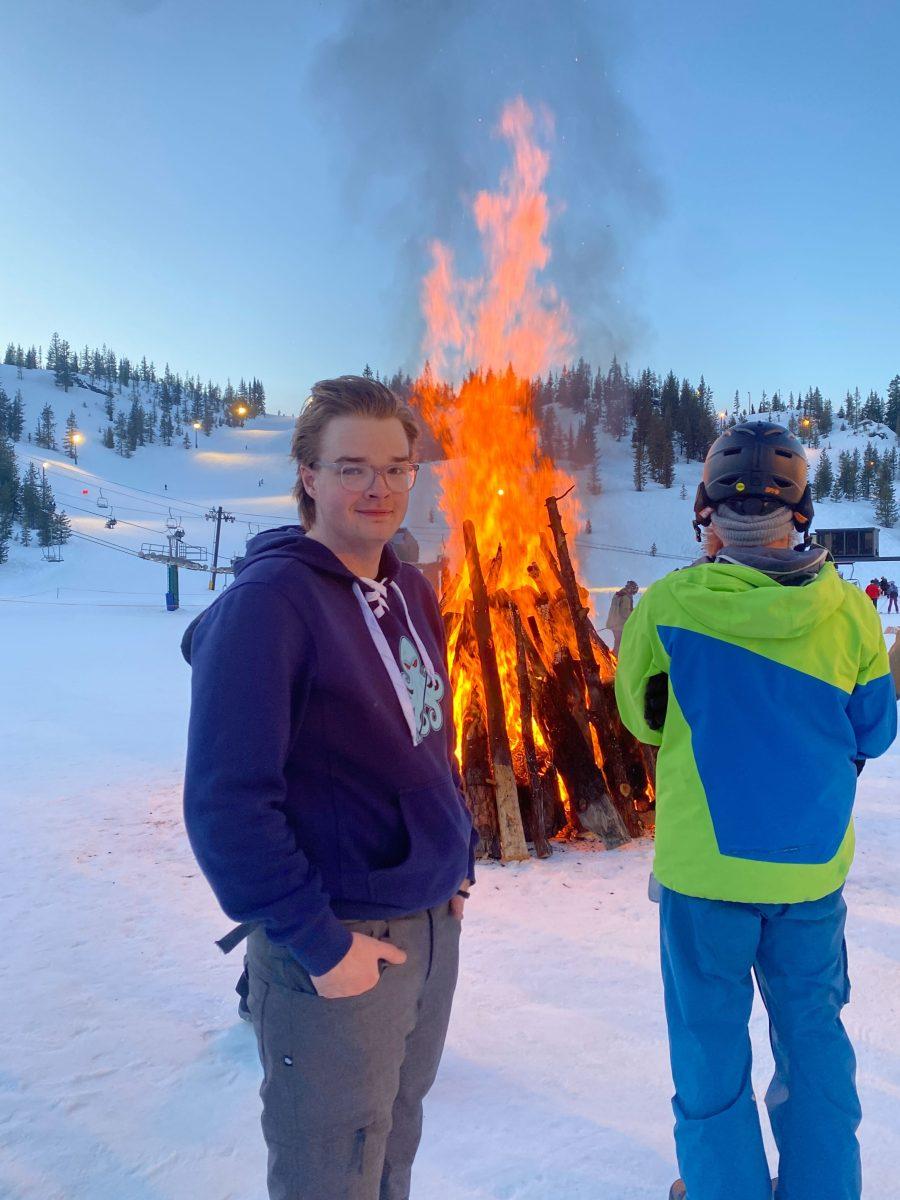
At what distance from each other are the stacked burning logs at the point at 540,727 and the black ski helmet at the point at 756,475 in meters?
3.21

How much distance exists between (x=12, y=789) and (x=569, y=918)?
16.7 ft

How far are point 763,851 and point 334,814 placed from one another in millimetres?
1193

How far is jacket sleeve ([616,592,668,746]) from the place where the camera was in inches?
85.4

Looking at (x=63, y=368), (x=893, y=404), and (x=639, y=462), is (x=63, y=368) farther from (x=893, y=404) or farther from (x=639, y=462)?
(x=893, y=404)

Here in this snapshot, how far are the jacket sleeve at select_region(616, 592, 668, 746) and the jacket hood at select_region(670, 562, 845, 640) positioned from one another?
13cm

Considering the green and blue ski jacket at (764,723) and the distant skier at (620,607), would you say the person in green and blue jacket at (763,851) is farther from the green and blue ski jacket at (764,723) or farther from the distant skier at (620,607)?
the distant skier at (620,607)

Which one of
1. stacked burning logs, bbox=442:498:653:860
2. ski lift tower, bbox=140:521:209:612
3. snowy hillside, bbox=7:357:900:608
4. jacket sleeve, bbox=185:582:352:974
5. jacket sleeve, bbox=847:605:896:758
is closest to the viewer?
jacket sleeve, bbox=185:582:352:974

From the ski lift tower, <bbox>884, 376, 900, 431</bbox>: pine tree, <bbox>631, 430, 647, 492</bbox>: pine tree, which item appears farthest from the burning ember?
<bbox>884, 376, 900, 431</bbox>: pine tree

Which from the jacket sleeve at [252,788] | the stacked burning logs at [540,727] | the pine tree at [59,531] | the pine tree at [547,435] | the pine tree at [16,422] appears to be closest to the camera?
the jacket sleeve at [252,788]

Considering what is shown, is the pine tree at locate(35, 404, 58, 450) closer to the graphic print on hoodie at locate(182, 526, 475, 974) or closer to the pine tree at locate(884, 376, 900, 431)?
the graphic print on hoodie at locate(182, 526, 475, 974)

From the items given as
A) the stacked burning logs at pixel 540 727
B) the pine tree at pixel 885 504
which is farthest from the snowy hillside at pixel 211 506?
the stacked burning logs at pixel 540 727

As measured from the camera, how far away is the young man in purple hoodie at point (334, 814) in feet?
4.71

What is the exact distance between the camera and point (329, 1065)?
1512mm

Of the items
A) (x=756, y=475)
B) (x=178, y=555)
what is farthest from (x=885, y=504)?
(x=756, y=475)
